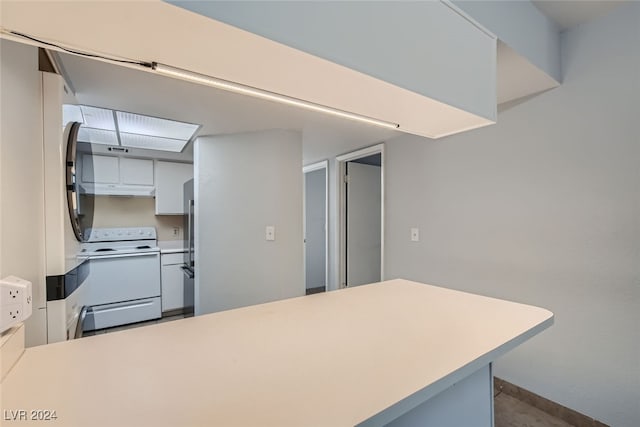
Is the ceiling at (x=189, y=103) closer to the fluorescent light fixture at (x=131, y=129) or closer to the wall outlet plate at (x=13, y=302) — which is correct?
the fluorescent light fixture at (x=131, y=129)

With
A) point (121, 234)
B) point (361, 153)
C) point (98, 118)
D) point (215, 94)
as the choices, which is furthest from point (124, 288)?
point (361, 153)

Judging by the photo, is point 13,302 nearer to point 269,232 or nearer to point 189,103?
point 189,103

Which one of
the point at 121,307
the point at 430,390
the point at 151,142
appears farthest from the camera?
the point at 121,307

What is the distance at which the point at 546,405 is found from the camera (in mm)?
1800

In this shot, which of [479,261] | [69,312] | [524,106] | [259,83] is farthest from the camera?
[479,261]

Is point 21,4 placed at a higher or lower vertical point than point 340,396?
higher

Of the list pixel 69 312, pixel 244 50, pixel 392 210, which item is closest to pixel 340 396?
pixel 244 50

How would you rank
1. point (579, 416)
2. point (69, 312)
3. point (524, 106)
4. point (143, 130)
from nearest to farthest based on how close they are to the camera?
1. point (69, 312)
2. point (579, 416)
3. point (524, 106)
4. point (143, 130)

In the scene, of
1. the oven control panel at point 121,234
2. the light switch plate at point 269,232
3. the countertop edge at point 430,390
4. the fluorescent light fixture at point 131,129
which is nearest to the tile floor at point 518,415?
the countertop edge at point 430,390

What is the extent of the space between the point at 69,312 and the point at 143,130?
1.73 meters

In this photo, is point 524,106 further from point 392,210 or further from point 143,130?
point 143,130

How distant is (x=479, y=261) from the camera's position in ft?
7.06

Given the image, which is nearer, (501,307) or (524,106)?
(501,307)

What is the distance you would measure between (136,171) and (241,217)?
2011mm
